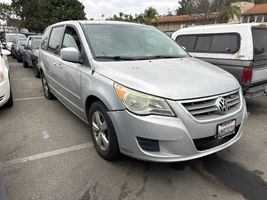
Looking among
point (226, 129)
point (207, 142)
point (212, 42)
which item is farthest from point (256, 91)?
point (207, 142)

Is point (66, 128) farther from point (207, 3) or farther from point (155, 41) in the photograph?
point (207, 3)

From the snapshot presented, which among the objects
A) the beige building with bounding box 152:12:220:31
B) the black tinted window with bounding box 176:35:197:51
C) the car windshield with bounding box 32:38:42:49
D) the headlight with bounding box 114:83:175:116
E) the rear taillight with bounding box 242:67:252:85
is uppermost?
the beige building with bounding box 152:12:220:31

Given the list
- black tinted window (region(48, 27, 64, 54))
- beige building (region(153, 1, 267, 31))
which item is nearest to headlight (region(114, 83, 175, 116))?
black tinted window (region(48, 27, 64, 54))

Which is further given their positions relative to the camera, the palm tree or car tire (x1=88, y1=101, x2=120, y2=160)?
the palm tree

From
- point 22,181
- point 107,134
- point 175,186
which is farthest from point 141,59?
point 22,181

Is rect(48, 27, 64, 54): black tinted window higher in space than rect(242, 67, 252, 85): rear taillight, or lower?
higher

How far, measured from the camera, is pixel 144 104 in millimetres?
2480

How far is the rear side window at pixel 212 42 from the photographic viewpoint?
5.00 metres

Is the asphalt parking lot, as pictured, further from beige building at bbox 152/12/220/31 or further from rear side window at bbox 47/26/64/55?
beige building at bbox 152/12/220/31

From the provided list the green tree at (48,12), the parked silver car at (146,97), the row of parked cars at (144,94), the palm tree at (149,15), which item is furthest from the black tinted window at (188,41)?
the palm tree at (149,15)

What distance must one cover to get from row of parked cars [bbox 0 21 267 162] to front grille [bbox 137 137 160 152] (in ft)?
0.03

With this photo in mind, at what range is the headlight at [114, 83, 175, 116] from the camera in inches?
96.3

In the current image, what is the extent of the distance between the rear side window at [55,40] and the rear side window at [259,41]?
3701 millimetres

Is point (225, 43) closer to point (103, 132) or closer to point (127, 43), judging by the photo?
point (127, 43)
